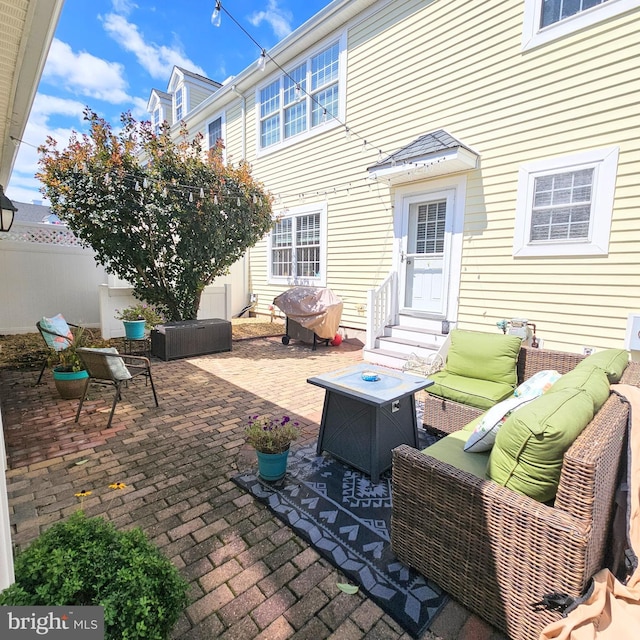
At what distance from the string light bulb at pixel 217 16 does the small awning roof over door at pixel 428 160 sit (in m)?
3.16

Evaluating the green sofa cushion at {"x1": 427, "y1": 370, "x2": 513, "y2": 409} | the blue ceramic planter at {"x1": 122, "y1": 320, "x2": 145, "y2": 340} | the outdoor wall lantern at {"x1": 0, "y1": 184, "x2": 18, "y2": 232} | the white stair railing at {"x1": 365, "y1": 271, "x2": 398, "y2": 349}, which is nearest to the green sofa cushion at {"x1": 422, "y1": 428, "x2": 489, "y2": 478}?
the green sofa cushion at {"x1": 427, "y1": 370, "x2": 513, "y2": 409}

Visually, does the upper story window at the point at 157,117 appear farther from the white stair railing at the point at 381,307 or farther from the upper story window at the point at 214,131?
the white stair railing at the point at 381,307

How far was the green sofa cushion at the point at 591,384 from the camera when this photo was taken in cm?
191

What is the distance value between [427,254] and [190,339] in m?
4.58

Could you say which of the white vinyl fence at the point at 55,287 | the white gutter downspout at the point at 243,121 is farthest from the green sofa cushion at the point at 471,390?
the white gutter downspout at the point at 243,121

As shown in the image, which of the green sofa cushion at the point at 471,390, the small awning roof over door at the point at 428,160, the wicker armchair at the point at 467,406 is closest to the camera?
the green sofa cushion at the point at 471,390

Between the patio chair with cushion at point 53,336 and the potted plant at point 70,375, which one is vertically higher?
the patio chair with cushion at point 53,336

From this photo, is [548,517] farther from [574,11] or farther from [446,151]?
[574,11]

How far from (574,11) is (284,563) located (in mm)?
6921

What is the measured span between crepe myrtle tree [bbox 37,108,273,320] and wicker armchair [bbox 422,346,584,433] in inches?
208

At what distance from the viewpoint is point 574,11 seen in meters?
4.55

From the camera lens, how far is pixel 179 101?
42.4ft

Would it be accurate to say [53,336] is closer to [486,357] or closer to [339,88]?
[486,357]

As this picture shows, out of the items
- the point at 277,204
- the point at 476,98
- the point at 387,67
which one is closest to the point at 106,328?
the point at 277,204
